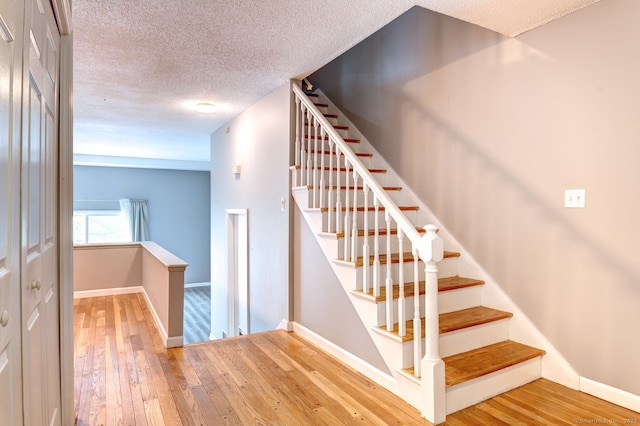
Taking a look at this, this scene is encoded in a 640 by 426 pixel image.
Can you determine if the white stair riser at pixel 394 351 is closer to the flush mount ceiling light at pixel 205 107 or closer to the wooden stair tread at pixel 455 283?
the wooden stair tread at pixel 455 283

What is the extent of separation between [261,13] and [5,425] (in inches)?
90.6

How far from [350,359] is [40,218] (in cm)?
214

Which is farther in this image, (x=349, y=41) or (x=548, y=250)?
(x=349, y=41)

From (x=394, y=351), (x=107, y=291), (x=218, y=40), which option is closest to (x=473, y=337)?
(x=394, y=351)

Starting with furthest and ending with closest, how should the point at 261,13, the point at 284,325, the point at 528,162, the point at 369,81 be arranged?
1. the point at 369,81
2. the point at 284,325
3. the point at 528,162
4. the point at 261,13

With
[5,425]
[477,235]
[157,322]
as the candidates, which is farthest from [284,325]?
[5,425]

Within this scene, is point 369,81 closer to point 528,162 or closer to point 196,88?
point 196,88

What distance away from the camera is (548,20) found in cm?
236

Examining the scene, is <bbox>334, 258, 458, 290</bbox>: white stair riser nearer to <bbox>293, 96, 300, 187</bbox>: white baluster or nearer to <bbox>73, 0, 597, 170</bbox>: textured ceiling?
<bbox>293, 96, 300, 187</bbox>: white baluster

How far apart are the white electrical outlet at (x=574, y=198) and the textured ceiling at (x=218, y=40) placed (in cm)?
111

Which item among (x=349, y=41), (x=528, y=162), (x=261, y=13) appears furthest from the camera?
(x=349, y=41)

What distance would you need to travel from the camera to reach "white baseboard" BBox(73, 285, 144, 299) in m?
4.97

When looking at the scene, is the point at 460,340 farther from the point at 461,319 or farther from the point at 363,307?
the point at 363,307

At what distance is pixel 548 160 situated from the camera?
2.43 m
